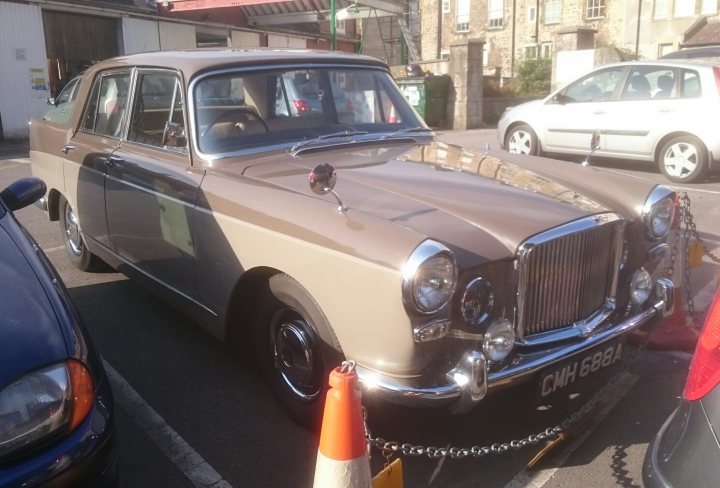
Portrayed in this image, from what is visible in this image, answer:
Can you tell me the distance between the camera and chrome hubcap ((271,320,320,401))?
3.04 meters

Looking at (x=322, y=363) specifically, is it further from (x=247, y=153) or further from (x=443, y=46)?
(x=443, y=46)

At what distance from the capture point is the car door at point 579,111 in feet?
33.2

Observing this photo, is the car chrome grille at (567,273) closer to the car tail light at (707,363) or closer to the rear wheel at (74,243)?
the car tail light at (707,363)

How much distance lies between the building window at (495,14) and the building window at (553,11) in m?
2.75

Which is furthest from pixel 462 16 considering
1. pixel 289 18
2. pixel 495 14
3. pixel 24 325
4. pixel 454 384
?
pixel 24 325

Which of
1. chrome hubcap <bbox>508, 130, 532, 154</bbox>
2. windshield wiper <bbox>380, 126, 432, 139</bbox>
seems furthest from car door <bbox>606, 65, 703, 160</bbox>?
windshield wiper <bbox>380, 126, 432, 139</bbox>

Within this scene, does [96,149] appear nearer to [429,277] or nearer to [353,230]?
[353,230]

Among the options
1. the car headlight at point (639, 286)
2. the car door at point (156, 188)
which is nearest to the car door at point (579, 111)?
the car headlight at point (639, 286)

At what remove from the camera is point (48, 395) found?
2.05 m

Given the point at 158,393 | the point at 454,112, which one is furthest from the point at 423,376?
the point at 454,112

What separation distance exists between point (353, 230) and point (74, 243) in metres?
3.71

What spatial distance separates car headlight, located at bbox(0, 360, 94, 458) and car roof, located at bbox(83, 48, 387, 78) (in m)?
2.24

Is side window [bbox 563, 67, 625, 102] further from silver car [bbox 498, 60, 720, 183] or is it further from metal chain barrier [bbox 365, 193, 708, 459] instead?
metal chain barrier [bbox 365, 193, 708, 459]

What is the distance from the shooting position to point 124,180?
4.20 metres
